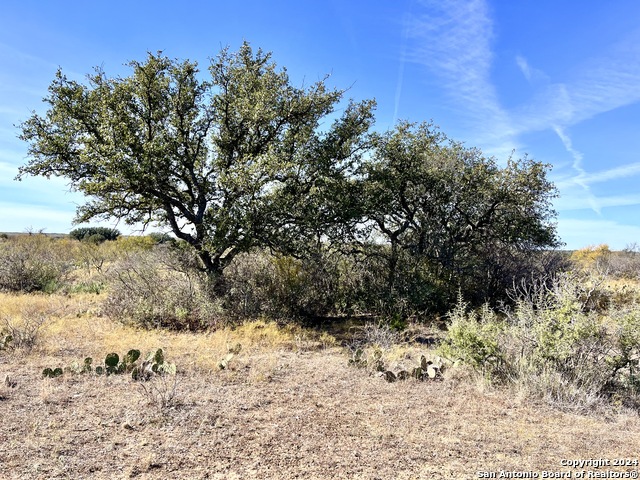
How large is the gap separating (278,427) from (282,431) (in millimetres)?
115

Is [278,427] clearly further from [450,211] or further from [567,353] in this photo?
[450,211]

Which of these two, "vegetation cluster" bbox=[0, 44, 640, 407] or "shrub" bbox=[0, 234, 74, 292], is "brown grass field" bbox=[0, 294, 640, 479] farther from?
"shrub" bbox=[0, 234, 74, 292]

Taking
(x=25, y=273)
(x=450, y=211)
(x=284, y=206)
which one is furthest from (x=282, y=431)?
(x=25, y=273)

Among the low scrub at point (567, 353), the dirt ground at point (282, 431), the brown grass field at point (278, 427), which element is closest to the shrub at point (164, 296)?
the brown grass field at point (278, 427)

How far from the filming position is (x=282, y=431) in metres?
4.30

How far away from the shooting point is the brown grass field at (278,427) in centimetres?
358

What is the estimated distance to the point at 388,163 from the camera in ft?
42.6

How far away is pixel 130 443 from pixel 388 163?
10.9 m

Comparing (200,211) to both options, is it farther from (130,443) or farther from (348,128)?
(130,443)

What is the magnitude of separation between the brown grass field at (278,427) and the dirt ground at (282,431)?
0.06 ft

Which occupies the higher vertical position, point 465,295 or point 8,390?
point 465,295

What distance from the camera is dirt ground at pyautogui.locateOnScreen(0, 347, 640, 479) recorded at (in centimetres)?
356

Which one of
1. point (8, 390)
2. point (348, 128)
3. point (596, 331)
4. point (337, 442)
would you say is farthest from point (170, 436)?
point (348, 128)

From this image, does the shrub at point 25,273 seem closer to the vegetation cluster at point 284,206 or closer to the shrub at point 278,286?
the vegetation cluster at point 284,206
